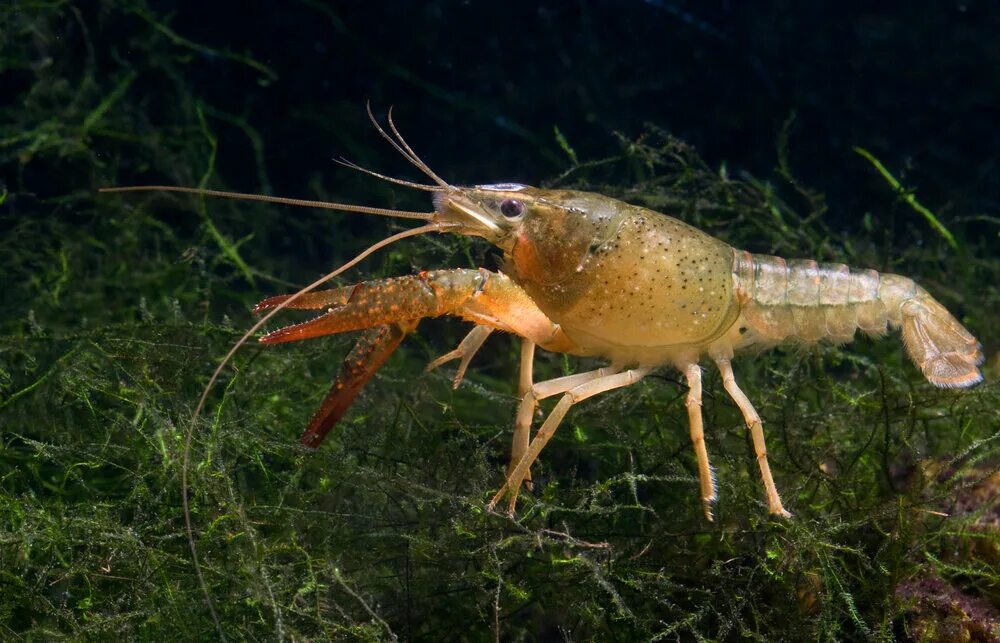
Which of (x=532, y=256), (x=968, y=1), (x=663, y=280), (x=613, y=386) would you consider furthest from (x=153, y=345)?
(x=968, y=1)

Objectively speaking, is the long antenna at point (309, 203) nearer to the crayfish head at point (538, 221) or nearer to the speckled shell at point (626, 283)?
the crayfish head at point (538, 221)

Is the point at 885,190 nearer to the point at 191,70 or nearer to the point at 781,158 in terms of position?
the point at 781,158

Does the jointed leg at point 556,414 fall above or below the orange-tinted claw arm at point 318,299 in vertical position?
below

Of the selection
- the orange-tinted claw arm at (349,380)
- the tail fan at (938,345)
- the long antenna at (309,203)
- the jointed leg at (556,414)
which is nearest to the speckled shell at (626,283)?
the jointed leg at (556,414)

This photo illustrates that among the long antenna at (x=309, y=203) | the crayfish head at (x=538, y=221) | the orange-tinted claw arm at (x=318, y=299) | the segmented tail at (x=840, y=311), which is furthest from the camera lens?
the segmented tail at (x=840, y=311)

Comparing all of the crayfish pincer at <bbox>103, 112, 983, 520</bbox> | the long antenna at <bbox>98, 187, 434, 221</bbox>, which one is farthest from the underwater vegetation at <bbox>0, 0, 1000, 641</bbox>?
the long antenna at <bbox>98, 187, 434, 221</bbox>

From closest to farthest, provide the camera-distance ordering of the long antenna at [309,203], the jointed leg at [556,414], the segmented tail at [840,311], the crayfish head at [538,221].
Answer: the long antenna at [309,203] < the jointed leg at [556,414] < the crayfish head at [538,221] < the segmented tail at [840,311]
